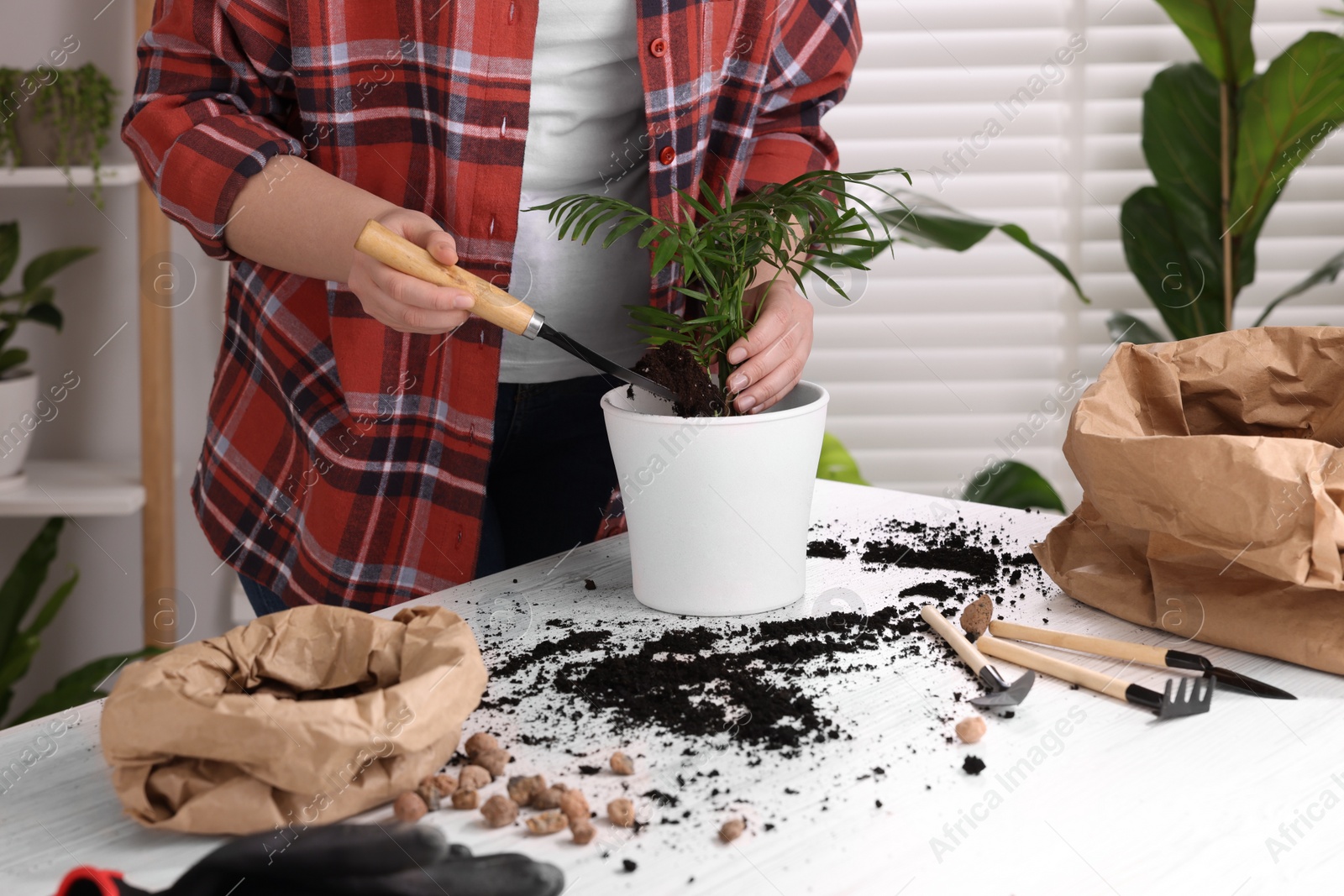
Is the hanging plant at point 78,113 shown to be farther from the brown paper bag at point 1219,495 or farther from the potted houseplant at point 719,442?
the brown paper bag at point 1219,495

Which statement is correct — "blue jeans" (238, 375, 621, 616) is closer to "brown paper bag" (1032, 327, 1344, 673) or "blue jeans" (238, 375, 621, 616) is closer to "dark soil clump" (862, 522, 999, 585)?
"dark soil clump" (862, 522, 999, 585)

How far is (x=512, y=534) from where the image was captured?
1.00 m

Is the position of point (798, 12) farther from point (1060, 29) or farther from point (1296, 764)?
point (1060, 29)

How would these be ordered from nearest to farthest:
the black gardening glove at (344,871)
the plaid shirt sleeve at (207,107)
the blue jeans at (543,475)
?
the black gardening glove at (344,871) < the plaid shirt sleeve at (207,107) < the blue jeans at (543,475)

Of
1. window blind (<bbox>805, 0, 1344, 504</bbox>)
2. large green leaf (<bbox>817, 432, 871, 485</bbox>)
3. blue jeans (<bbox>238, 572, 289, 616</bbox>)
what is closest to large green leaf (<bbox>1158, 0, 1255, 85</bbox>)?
window blind (<bbox>805, 0, 1344, 504</bbox>)

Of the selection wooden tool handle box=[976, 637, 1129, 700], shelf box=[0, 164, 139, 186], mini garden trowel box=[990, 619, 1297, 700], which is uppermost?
shelf box=[0, 164, 139, 186]

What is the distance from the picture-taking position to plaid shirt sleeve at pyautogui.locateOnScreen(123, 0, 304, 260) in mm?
809

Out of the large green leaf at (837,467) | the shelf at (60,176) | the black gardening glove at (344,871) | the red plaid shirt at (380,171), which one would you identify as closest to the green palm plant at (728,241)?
the red plaid shirt at (380,171)

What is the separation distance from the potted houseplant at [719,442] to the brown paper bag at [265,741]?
0.22 meters

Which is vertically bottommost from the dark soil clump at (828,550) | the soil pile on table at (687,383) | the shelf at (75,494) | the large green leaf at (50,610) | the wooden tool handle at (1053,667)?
the large green leaf at (50,610)

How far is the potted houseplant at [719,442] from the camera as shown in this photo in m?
0.72

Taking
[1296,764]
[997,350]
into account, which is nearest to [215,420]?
[1296,764]

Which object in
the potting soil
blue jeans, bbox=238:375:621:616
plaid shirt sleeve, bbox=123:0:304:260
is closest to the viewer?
the potting soil

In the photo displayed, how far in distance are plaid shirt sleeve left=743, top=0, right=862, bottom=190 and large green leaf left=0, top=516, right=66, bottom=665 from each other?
4.10 feet
